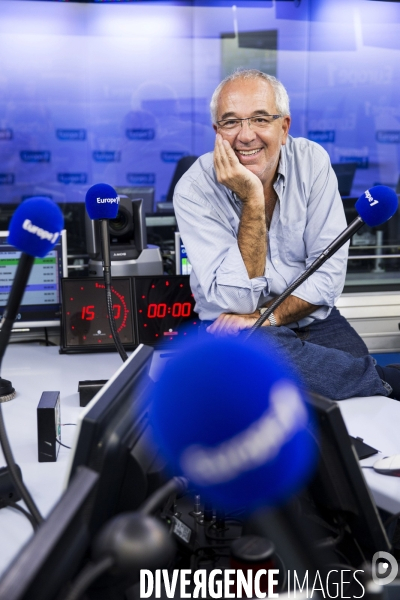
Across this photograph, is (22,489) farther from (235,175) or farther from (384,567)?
(235,175)

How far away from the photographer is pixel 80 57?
7066mm

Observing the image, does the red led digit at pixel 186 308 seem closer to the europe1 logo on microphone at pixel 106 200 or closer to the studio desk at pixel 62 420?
the studio desk at pixel 62 420

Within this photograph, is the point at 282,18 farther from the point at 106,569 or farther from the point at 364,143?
the point at 106,569

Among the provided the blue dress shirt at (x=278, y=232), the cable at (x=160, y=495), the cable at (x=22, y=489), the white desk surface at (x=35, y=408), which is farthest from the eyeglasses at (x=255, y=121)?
the cable at (x=160, y=495)

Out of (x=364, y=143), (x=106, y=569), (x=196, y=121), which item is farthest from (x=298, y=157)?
(x=196, y=121)

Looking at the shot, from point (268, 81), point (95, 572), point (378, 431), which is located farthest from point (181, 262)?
point (95, 572)

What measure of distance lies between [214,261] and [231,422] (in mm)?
1451

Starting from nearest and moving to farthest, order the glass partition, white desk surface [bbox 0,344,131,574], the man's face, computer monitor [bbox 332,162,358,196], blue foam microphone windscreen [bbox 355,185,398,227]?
white desk surface [bbox 0,344,131,574]
blue foam microphone windscreen [bbox 355,185,398,227]
the man's face
computer monitor [bbox 332,162,358,196]
the glass partition

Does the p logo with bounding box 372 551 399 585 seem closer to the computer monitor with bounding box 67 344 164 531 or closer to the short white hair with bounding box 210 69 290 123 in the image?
the computer monitor with bounding box 67 344 164 531

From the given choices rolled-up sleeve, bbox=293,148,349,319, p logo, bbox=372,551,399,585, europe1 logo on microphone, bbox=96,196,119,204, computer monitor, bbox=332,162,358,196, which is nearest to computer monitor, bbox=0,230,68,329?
europe1 logo on microphone, bbox=96,196,119,204

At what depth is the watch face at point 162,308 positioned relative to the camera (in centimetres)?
234

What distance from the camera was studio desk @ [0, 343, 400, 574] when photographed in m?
1.14

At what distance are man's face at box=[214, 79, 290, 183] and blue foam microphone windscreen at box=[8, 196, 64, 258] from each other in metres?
1.43

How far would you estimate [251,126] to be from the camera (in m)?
2.09
